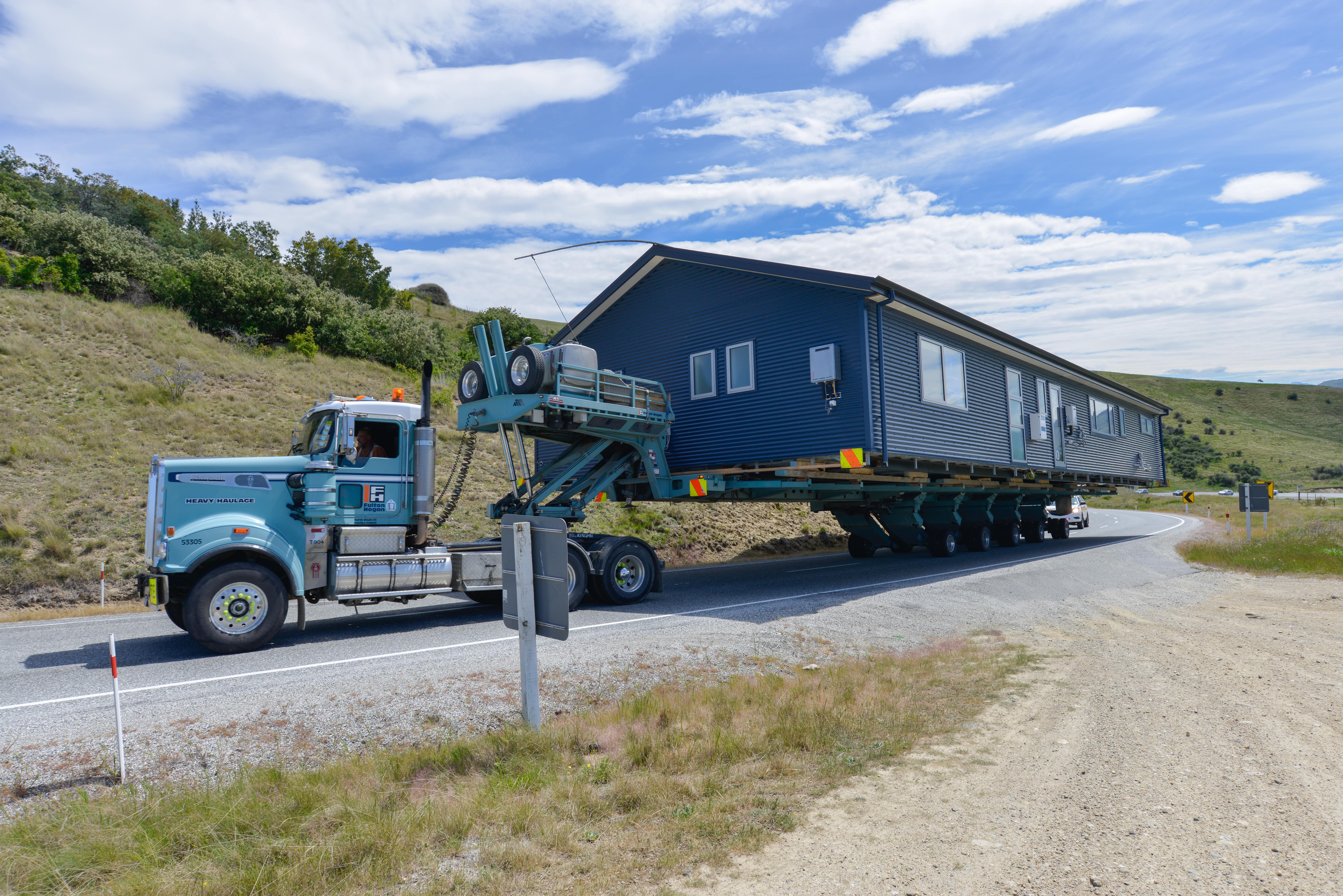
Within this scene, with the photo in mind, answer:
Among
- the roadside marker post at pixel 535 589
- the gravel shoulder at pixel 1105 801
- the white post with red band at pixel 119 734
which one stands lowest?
the gravel shoulder at pixel 1105 801

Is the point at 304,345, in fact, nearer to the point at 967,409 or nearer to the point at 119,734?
the point at 967,409

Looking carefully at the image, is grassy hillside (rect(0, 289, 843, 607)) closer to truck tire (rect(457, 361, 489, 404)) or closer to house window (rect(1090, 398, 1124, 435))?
truck tire (rect(457, 361, 489, 404))

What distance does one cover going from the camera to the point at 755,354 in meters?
16.2

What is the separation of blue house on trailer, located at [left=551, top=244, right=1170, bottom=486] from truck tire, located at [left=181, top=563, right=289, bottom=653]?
926 cm

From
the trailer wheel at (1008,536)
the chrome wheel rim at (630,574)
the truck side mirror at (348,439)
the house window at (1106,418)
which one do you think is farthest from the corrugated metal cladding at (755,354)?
the house window at (1106,418)

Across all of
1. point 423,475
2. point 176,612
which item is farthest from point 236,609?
point 423,475

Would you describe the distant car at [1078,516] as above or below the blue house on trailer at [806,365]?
below

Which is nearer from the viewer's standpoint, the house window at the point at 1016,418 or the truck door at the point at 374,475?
the truck door at the point at 374,475

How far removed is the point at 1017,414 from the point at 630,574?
45.1 ft

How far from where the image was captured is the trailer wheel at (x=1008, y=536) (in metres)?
25.7

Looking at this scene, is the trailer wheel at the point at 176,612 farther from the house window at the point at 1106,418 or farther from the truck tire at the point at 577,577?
the house window at the point at 1106,418

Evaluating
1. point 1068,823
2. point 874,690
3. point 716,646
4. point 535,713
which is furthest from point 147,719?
point 1068,823

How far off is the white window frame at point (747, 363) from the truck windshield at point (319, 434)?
854 centimetres

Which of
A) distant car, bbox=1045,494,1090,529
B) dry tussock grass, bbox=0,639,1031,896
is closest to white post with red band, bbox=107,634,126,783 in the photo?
dry tussock grass, bbox=0,639,1031,896
